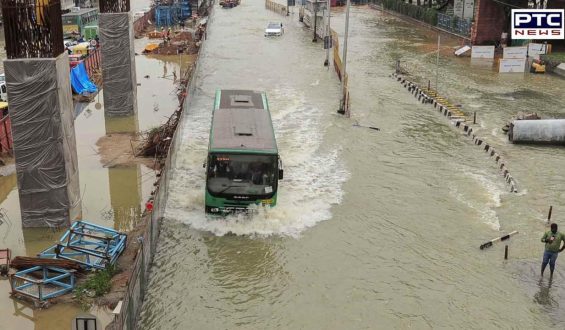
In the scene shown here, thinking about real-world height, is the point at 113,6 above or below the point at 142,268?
above

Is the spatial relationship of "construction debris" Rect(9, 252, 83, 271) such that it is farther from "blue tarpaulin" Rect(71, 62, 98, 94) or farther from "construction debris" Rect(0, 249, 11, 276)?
"blue tarpaulin" Rect(71, 62, 98, 94)

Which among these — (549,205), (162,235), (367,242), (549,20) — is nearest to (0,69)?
(162,235)

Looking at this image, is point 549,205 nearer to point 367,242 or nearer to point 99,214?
point 367,242

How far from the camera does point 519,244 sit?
18.0m

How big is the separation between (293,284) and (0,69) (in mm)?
34232

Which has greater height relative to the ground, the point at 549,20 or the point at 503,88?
the point at 549,20

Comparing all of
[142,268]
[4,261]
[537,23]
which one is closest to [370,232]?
[142,268]

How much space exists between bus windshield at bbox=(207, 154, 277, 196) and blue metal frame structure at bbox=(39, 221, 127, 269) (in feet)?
11.3

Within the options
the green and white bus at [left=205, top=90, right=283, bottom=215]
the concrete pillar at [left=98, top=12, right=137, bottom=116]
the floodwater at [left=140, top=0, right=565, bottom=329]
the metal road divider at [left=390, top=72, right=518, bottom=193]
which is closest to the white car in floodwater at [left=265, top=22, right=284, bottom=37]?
the metal road divider at [left=390, top=72, right=518, bottom=193]

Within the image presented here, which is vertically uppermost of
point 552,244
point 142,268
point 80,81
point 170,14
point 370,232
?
point 170,14

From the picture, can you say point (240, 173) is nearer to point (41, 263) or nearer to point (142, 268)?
point (142, 268)

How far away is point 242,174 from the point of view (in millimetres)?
18609

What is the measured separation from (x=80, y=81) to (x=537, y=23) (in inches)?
1511

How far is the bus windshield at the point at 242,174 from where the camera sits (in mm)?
18344
